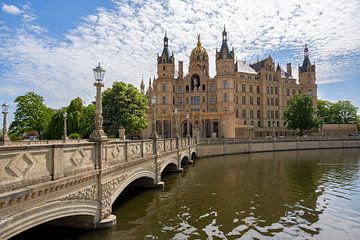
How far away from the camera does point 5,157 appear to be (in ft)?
19.0

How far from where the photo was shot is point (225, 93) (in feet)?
217

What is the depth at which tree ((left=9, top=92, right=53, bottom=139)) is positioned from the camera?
159 feet

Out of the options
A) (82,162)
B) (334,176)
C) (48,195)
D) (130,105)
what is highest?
(130,105)

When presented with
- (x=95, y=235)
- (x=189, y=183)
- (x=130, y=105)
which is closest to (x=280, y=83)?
(x=130, y=105)

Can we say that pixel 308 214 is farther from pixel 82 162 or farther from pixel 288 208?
pixel 82 162

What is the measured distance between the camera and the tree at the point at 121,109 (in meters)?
38.9

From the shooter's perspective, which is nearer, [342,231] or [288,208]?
[342,231]

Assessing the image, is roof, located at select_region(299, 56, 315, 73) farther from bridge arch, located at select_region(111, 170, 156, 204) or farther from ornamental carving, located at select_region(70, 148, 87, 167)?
ornamental carving, located at select_region(70, 148, 87, 167)

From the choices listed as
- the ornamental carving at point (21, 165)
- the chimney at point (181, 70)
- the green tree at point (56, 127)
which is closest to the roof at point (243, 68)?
the chimney at point (181, 70)

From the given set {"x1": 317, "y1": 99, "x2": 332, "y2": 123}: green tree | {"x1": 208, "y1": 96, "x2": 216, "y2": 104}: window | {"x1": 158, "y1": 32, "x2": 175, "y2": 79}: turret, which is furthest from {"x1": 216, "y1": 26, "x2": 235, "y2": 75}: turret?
{"x1": 317, "y1": 99, "x2": 332, "y2": 123}: green tree

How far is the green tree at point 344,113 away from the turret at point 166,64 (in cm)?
5149

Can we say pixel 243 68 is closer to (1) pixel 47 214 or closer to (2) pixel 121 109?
(2) pixel 121 109

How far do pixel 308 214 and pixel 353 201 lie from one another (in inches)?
182

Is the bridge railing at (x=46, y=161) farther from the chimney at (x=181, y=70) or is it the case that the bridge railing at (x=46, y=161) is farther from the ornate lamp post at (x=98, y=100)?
the chimney at (x=181, y=70)
